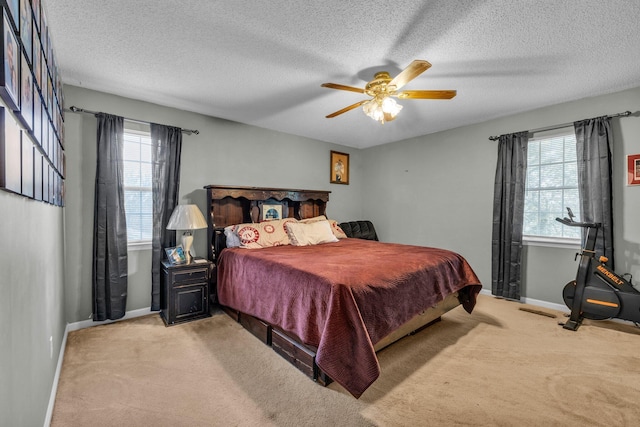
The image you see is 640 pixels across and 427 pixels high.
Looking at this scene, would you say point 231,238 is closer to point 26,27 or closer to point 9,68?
point 26,27

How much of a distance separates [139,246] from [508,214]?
453 cm

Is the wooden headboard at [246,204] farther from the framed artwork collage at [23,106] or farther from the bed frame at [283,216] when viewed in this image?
the framed artwork collage at [23,106]

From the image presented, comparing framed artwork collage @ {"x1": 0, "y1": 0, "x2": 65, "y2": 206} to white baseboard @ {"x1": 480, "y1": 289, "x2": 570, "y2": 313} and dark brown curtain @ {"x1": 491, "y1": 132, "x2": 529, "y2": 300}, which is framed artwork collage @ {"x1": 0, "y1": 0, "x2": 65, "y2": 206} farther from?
white baseboard @ {"x1": 480, "y1": 289, "x2": 570, "y2": 313}

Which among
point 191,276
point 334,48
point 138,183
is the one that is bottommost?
point 191,276

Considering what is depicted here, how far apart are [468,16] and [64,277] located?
159 inches

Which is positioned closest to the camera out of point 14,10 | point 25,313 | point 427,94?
point 14,10

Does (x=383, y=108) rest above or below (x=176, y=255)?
above

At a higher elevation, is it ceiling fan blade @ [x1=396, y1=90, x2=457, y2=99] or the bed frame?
ceiling fan blade @ [x1=396, y1=90, x2=457, y2=99]

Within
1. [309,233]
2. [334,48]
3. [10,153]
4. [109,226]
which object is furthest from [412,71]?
[109,226]

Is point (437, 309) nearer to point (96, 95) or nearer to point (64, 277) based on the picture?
point (64, 277)

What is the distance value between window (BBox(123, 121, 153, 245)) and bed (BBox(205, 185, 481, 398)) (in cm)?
68

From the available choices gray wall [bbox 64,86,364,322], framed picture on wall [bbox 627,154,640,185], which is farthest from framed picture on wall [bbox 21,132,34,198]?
framed picture on wall [bbox 627,154,640,185]

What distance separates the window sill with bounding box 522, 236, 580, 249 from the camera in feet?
11.1

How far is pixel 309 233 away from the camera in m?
3.81
